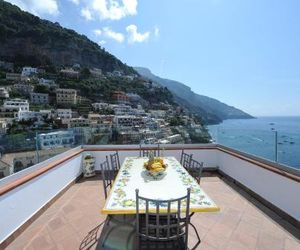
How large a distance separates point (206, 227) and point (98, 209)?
1.56 m

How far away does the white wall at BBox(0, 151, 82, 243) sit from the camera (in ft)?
7.01

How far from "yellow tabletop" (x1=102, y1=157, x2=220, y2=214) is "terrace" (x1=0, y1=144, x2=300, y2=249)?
2.18 ft

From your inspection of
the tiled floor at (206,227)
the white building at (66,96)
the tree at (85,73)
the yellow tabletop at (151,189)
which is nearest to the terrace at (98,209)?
the tiled floor at (206,227)

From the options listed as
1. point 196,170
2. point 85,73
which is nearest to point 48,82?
point 85,73

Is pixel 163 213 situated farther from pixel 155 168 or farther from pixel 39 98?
pixel 39 98

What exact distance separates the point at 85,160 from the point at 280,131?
385 centimetres

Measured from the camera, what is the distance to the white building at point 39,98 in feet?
114

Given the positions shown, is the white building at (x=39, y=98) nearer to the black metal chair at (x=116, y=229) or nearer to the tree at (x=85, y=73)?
the tree at (x=85, y=73)

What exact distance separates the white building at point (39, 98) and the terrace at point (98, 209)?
1425 inches

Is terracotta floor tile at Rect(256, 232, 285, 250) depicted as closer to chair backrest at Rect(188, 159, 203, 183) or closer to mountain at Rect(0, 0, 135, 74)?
chair backrest at Rect(188, 159, 203, 183)

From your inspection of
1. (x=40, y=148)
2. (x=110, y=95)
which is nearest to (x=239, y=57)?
(x=40, y=148)

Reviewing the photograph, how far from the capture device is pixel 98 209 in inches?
117

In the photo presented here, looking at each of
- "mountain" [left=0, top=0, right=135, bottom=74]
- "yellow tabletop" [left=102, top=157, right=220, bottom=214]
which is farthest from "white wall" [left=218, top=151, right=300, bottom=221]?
"mountain" [left=0, top=0, right=135, bottom=74]

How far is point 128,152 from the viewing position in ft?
15.7
